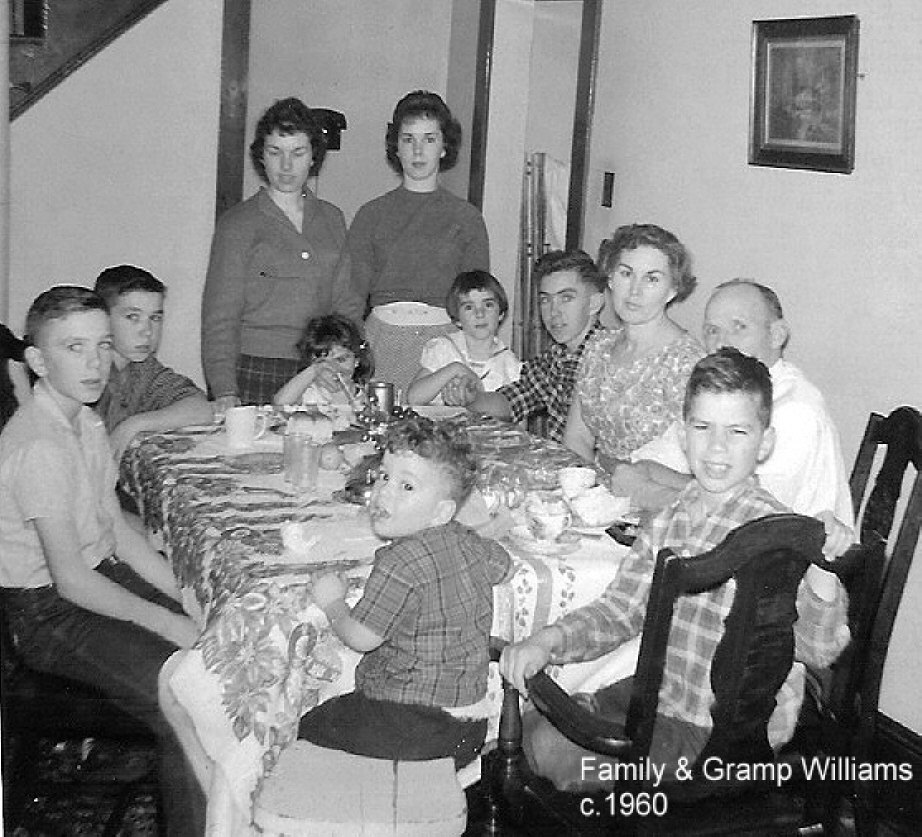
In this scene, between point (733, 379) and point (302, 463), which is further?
point (302, 463)

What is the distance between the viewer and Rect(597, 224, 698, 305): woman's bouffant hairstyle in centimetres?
310

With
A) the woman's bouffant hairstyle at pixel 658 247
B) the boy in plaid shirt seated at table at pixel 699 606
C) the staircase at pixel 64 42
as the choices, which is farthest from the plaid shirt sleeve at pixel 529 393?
the staircase at pixel 64 42

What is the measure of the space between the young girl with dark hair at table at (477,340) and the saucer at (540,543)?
139 cm

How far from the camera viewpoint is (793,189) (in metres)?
3.67

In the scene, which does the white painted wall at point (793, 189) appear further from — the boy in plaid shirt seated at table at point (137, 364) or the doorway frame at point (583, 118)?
the boy in plaid shirt seated at table at point (137, 364)

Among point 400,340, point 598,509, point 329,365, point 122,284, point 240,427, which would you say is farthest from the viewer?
point 400,340

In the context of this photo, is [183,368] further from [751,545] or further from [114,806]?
[751,545]

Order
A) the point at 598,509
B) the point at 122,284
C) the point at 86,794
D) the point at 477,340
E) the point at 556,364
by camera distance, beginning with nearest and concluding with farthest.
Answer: the point at 598,509 → the point at 86,794 → the point at 122,284 → the point at 556,364 → the point at 477,340

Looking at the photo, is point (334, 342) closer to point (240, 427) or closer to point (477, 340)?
point (477, 340)

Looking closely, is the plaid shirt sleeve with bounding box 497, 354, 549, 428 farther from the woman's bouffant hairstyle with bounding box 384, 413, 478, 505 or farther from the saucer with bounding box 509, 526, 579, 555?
the woman's bouffant hairstyle with bounding box 384, 413, 478, 505

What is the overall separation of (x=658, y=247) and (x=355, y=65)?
277 centimetres

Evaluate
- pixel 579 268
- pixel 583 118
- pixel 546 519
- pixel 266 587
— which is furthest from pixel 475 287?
pixel 266 587

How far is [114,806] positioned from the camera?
2.92 meters

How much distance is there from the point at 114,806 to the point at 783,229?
2232 mm
